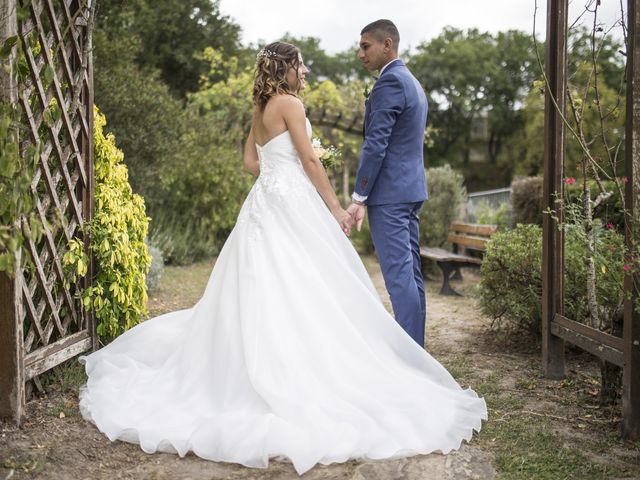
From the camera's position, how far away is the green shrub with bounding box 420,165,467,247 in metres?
11.0

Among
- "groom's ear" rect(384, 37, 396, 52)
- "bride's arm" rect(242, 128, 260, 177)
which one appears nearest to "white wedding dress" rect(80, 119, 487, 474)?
"bride's arm" rect(242, 128, 260, 177)

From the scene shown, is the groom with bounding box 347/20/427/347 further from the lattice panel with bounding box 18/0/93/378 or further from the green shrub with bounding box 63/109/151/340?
the lattice panel with bounding box 18/0/93/378

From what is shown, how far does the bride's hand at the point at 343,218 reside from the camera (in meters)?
3.97

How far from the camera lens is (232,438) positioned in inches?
119

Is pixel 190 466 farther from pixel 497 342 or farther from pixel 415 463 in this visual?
pixel 497 342

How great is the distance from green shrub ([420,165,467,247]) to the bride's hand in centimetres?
709

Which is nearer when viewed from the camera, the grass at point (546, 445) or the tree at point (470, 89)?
the grass at point (546, 445)

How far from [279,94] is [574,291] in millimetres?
2571

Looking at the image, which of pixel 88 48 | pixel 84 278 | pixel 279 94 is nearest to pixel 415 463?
pixel 279 94

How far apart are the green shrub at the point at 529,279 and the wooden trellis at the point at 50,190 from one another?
310 centimetres

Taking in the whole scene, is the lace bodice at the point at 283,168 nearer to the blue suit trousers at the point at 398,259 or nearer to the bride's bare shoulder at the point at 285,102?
the bride's bare shoulder at the point at 285,102

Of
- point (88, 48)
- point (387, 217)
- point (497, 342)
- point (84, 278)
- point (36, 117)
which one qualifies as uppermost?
point (88, 48)

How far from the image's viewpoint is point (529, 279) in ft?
16.7

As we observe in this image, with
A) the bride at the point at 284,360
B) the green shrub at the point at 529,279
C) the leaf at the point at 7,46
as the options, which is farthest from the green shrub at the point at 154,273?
the leaf at the point at 7,46
